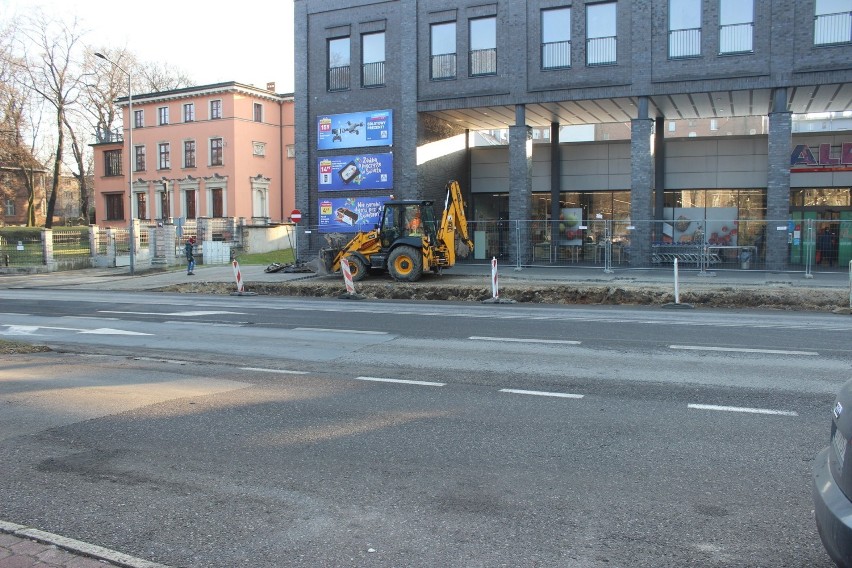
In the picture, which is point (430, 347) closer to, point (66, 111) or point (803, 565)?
point (803, 565)

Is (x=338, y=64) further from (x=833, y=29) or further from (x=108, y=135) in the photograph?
(x=108, y=135)

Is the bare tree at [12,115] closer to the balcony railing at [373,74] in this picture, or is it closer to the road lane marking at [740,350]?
the balcony railing at [373,74]

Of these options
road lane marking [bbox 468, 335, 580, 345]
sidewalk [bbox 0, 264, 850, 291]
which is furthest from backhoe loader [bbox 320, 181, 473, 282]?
road lane marking [bbox 468, 335, 580, 345]

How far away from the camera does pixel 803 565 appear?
3830mm

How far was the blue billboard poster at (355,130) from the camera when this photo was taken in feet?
100

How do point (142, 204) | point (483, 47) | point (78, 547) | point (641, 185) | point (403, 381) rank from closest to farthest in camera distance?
point (78, 547)
point (403, 381)
point (641, 185)
point (483, 47)
point (142, 204)

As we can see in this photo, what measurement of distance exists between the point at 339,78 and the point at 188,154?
27470mm

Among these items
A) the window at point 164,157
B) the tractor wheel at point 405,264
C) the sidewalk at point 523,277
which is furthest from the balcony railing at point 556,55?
the window at point 164,157

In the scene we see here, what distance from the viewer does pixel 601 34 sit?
1062 inches

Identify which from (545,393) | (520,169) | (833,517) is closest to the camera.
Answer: (833,517)

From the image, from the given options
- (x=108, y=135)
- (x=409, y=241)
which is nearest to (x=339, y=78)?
(x=409, y=241)

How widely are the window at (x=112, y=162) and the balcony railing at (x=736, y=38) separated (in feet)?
166

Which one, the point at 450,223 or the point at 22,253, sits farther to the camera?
the point at 22,253

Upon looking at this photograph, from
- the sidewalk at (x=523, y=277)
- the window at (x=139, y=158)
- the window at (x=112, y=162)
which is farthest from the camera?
the window at (x=112, y=162)
